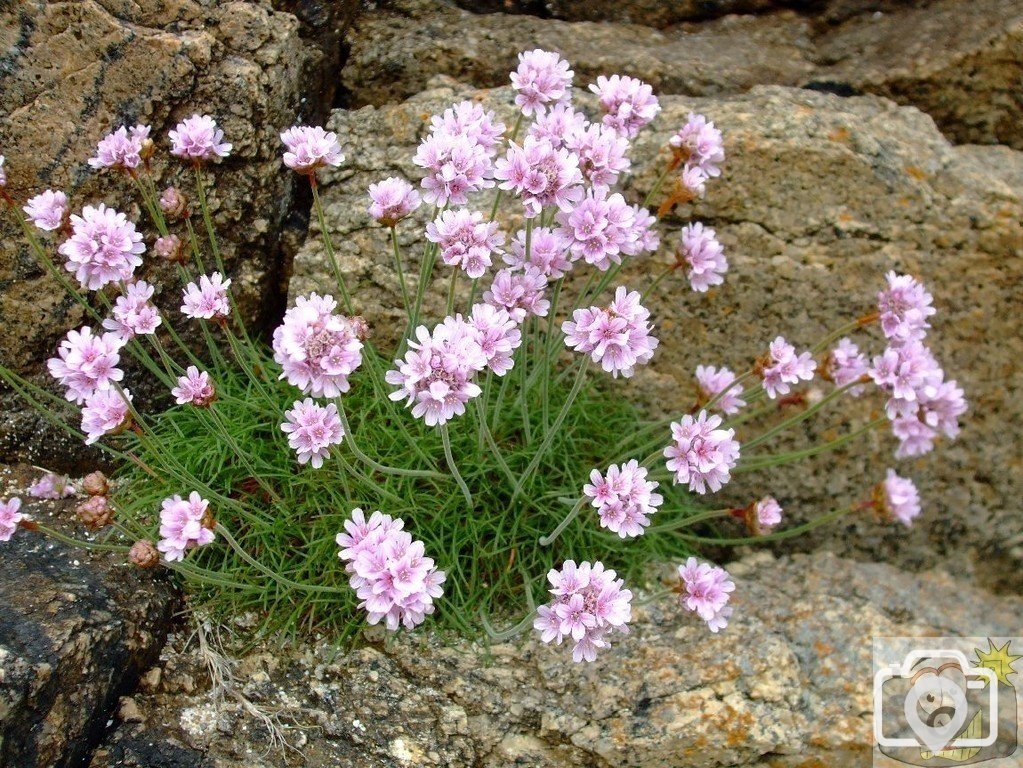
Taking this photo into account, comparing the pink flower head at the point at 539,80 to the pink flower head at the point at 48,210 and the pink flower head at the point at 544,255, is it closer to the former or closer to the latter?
the pink flower head at the point at 544,255

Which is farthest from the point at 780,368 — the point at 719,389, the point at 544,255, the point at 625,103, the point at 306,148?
the point at 306,148

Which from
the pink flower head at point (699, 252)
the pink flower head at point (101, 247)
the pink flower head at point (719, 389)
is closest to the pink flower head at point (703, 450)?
the pink flower head at point (719, 389)

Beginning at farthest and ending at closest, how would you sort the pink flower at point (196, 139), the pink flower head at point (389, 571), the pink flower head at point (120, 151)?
1. the pink flower at point (196, 139)
2. the pink flower head at point (120, 151)
3. the pink flower head at point (389, 571)

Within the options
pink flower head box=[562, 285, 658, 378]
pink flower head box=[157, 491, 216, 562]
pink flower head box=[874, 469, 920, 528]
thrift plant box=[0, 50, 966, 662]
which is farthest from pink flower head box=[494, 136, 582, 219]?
pink flower head box=[874, 469, 920, 528]

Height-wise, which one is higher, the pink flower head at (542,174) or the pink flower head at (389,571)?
the pink flower head at (542,174)

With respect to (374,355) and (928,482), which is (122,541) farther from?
(928,482)

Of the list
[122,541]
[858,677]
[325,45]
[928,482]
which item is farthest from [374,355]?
[928,482]

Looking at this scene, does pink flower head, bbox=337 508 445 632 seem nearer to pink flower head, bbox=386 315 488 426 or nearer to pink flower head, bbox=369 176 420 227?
pink flower head, bbox=386 315 488 426
